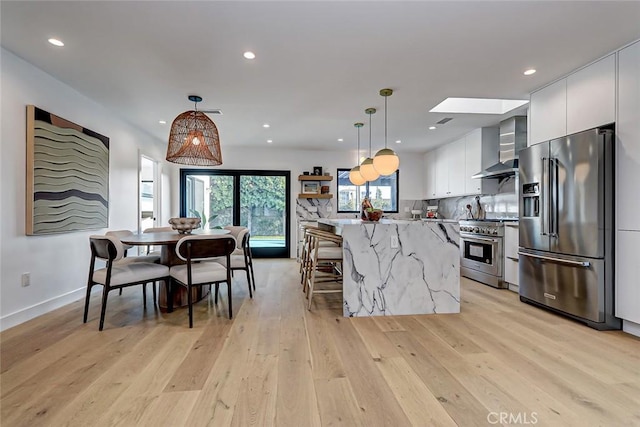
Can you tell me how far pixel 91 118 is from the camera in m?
3.74

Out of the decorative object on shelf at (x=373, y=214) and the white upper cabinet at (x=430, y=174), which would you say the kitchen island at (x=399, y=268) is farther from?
the white upper cabinet at (x=430, y=174)

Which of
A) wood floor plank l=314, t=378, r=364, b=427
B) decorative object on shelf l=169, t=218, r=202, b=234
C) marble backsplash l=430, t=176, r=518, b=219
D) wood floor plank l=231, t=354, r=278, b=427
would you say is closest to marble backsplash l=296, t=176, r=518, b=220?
marble backsplash l=430, t=176, r=518, b=219

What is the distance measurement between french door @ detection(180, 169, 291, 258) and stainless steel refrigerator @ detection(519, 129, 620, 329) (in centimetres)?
449

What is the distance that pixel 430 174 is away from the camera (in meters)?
6.62

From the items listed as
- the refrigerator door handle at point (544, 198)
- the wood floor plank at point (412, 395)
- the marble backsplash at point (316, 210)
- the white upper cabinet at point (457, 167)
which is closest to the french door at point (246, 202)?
the marble backsplash at point (316, 210)

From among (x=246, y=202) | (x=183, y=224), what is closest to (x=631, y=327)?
(x=183, y=224)

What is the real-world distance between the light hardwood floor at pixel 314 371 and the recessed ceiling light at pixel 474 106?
2.71 meters

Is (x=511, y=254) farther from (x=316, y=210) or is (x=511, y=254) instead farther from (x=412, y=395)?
(x=316, y=210)

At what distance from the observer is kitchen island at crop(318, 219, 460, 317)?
9.86ft

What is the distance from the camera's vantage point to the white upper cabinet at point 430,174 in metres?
6.48

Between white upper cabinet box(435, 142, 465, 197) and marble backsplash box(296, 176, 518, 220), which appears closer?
marble backsplash box(296, 176, 518, 220)

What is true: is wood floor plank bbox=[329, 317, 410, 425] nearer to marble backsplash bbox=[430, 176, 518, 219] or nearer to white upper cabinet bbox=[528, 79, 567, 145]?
white upper cabinet bbox=[528, 79, 567, 145]

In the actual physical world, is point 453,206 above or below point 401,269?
above

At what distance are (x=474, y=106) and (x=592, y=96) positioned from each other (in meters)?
1.55
